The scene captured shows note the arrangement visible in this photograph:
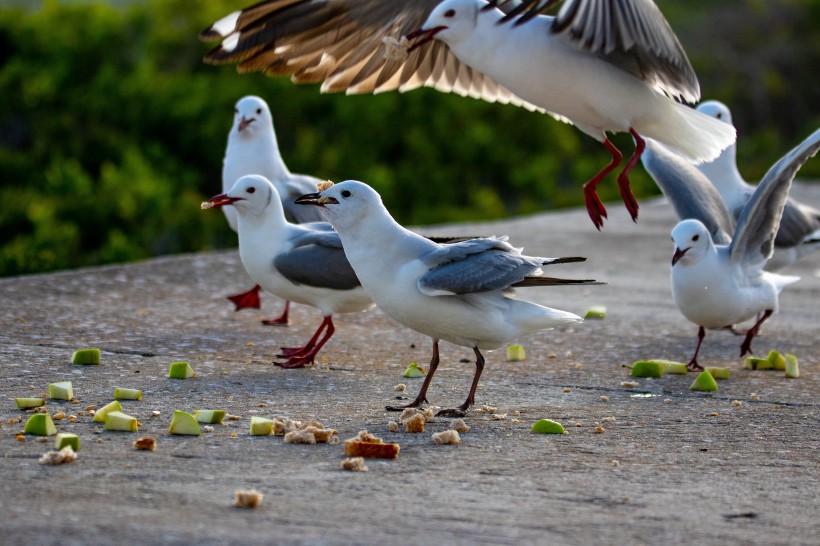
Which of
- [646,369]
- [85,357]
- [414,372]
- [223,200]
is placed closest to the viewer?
[85,357]

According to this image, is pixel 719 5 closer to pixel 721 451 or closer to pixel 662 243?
pixel 662 243

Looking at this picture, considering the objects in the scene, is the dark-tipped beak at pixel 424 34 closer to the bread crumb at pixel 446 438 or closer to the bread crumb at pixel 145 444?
the bread crumb at pixel 446 438

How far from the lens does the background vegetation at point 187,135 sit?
10672 mm

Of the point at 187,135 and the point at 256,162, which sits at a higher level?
the point at 256,162

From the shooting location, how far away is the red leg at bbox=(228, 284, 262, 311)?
251 inches

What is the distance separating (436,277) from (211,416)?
869 mm

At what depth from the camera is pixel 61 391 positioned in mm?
4250

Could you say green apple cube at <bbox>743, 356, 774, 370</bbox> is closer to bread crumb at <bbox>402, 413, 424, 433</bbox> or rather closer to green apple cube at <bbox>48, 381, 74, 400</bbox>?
bread crumb at <bbox>402, 413, 424, 433</bbox>

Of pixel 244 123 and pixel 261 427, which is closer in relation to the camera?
pixel 261 427

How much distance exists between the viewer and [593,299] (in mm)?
6980

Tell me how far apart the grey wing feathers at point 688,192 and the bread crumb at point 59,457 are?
3446mm

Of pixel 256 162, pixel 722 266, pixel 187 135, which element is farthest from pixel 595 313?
pixel 187 135

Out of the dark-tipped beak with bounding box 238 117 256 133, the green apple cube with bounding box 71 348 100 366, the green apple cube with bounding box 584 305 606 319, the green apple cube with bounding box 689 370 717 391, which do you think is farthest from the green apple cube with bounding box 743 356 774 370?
the dark-tipped beak with bounding box 238 117 256 133

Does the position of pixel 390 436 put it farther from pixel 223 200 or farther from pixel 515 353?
pixel 223 200
